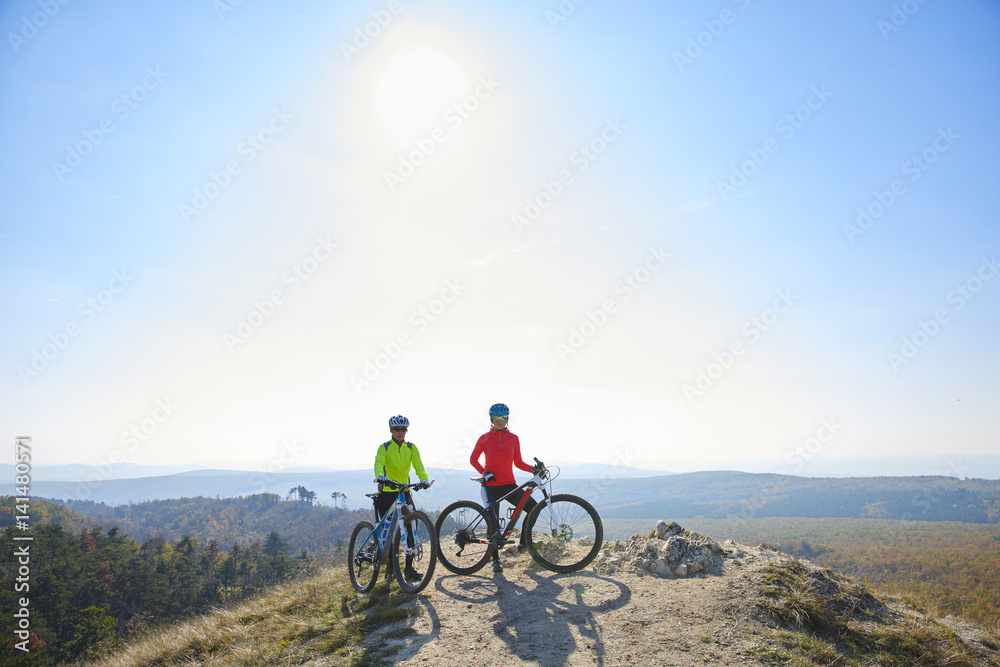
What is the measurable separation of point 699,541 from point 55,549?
290ft

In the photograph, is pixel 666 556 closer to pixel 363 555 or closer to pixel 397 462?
pixel 397 462

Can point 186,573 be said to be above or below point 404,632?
below

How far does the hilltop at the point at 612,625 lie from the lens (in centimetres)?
546

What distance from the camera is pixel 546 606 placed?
6.69m

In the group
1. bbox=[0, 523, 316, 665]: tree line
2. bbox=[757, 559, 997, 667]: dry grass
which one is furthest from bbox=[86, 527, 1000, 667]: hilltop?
bbox=[0, 523, 316, 665]: tree line

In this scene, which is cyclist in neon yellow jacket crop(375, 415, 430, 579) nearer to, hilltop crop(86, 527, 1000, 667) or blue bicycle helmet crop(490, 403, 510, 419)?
hilltop crop(86, 527, 1000, 667)

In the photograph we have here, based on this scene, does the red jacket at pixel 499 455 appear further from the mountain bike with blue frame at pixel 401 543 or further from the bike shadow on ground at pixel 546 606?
the bike shadow on ground at pixel 546 606

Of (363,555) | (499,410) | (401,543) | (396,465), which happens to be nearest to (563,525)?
(499,410)

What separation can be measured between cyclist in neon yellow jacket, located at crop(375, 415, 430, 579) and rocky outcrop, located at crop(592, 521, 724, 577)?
3.31 meters

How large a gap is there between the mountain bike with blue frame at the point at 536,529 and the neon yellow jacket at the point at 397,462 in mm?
931

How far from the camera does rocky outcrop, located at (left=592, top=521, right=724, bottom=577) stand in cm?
745

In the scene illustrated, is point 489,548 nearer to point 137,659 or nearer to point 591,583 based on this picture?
point 591,583

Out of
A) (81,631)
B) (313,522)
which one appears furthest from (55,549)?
(313,522)

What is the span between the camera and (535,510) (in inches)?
316
